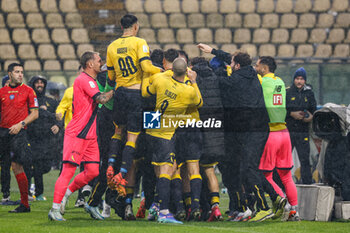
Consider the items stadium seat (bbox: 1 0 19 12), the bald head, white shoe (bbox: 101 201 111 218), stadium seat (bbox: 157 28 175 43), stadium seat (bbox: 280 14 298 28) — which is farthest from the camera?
stadium seat (bbox: 1 0 19 12)

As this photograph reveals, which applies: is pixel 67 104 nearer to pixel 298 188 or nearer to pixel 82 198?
pixel 82 198

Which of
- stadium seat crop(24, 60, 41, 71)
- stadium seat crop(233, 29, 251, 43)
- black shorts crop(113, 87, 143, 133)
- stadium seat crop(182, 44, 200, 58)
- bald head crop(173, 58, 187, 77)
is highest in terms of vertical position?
stadium seat crop(233, 29, 251, 43)

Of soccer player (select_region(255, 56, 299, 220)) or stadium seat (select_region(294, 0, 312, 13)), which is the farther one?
stadium seat (select_region(294, 0, 312, 13))

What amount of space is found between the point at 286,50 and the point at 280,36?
0.43 m

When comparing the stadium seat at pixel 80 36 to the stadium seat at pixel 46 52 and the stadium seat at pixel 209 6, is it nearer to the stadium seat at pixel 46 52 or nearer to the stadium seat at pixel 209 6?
the stadium seat at pixel 46 52

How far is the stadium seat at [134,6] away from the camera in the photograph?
16.5 meters

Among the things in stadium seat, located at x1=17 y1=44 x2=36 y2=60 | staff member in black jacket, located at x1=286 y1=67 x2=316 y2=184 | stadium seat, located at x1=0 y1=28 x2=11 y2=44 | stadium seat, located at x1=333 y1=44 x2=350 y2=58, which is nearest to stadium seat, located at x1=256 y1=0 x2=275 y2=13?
stadium seat, located at x1=333 y1=44 x2=350 y2=58

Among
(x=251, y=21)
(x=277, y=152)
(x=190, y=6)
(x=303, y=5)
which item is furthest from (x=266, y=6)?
(x=277, y=152)

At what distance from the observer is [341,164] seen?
24.6 feet

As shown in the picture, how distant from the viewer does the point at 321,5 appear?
54.1 feet

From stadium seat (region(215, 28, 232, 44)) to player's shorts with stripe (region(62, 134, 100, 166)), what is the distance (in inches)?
355

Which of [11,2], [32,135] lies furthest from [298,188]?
[11,2]

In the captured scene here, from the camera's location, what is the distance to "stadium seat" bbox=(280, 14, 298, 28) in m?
16.1

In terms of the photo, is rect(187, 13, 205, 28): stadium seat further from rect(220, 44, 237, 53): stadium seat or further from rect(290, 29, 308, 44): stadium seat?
rect(290, 29, 308, 44): stadium seat
